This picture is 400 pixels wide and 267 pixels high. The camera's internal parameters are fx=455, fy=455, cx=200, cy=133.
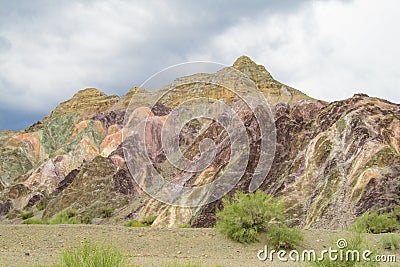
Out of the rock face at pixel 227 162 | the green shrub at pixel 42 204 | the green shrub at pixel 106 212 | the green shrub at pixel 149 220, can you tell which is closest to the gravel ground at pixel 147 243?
the rock face at pixel 227 162

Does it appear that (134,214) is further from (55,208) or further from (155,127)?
(155,127)

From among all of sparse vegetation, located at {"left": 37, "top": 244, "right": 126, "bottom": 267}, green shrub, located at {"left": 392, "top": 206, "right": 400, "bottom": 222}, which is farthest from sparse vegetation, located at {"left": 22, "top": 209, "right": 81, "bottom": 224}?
sparse vegetation, located at {"left": 37, "top": 244, "right": 126, "bottom": 267}

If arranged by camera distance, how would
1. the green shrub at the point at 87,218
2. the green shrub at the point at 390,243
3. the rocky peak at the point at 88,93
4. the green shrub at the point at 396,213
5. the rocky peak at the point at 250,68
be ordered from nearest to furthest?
1. the green shrub at the point at 390,243
2. the green shrub at the point at 396,213
3. the green shrub at the point at 87,218
4. the rocky peak at the point at 250,68
5. the rocky peak at the point at 88,93

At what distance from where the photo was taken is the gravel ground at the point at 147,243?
48.4 feet

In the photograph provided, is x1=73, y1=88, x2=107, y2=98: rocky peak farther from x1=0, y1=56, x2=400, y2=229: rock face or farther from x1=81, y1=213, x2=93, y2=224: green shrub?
x1=81, y1=213, x2=93, y2=224: green shrub

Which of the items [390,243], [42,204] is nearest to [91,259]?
[390,243]

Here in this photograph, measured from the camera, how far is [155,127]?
230ft

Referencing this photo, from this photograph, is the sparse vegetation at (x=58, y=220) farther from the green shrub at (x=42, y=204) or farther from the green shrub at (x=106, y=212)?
the green shrub at (x=42, y=204)

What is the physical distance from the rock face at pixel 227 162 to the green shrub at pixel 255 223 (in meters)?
7.26

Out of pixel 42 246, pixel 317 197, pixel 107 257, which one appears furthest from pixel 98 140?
pixel 107 257

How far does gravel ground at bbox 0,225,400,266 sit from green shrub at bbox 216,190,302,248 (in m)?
0.40

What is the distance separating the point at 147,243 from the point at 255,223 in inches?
170

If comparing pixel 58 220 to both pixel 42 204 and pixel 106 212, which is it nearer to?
pixel 106 212

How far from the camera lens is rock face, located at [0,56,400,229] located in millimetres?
29984
